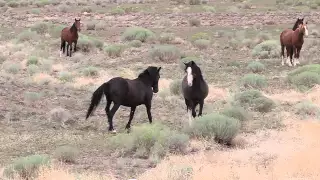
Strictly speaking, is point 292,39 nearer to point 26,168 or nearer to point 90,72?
point 90,72

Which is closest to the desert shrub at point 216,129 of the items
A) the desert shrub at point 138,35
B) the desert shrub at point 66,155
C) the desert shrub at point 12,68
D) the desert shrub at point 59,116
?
the desert shrub at point 66,155

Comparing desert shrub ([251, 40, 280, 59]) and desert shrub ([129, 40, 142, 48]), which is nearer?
desert shrub ([251, 40, 280, 59])

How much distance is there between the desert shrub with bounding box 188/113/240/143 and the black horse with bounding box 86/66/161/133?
2021 millimetres

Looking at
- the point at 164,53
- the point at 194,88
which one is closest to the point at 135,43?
the point at 164,53

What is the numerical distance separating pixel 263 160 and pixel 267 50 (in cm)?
1879

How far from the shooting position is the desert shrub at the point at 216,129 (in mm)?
11219

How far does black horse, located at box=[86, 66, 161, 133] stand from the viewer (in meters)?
12.7

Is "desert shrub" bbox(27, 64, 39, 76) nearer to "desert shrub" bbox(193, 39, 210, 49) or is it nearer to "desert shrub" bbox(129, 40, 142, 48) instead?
"desert shrub" bbox(129, 40, 142, 48)

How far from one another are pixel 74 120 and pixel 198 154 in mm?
4845

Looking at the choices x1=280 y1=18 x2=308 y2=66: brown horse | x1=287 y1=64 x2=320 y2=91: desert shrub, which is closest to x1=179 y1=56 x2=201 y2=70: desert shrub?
x1=280 y1=18 x2=308 y2=66: brown horse

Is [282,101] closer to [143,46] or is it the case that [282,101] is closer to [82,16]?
[143,46]

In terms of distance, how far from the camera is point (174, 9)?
178 feet

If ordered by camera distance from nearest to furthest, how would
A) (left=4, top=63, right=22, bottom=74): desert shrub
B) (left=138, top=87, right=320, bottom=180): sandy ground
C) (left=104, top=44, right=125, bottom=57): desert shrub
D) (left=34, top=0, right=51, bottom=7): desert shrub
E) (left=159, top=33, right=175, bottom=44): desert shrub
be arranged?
(left=138, top=87, right=320, bottom=180): sandy ground < (left=4, top=63, right=22, bottom=74): desert shrub < (left=104, top=44, right=125, bottom=57): desert shrub < (left=159, top=33, right=175, bottom=44): desert shrub < (left=34, top=0, right=51, bottom=7): desert shrub

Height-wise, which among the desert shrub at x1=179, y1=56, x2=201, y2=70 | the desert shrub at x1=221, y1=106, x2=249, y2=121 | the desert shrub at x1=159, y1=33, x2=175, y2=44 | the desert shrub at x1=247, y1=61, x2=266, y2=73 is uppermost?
the desert shrub at x1=221, y1=106, x2=249, y2=121
